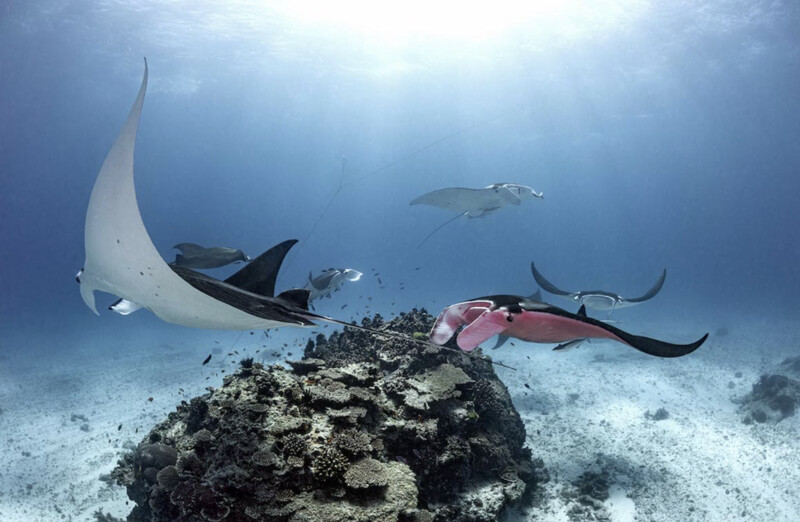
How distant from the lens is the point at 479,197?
30.7ft

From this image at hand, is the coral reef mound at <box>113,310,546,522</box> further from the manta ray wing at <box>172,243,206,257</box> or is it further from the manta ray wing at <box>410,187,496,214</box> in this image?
the manta ray wing at <box>410,187,496,214</box>

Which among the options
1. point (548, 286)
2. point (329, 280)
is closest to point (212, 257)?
point (329, 280)

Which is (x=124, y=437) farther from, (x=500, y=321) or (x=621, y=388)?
(x=621, y=388)

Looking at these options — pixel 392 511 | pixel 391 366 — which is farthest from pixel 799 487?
pixel 392 511

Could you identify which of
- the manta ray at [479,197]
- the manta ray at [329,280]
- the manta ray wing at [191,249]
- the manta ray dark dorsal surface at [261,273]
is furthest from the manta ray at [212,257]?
the manta ray at [479,197]

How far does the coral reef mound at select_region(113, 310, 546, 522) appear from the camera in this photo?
9.73 feet

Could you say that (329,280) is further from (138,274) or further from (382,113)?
(382,113)

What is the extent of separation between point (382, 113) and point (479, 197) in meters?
39.6

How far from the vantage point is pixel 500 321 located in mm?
2029

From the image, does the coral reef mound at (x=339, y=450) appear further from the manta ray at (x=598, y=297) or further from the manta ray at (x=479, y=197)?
the manta ray at (x=479, y=197)

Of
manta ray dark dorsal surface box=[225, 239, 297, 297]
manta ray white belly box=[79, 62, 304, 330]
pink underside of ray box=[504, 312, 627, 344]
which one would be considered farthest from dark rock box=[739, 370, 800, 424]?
manta ray white belly box=[79, 62, 304, 330]

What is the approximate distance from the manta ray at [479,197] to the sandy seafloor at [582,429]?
490 centimetres

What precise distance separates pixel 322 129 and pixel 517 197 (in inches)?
2030

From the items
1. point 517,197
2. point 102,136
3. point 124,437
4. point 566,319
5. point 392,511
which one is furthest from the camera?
point 102,136
